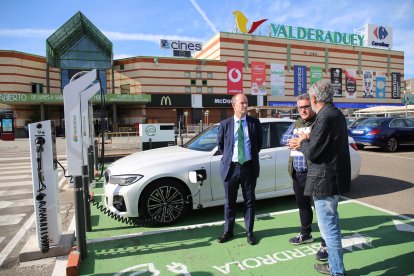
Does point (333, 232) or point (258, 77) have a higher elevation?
point (258, 77)

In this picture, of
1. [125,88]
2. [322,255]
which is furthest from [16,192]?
[125,88]

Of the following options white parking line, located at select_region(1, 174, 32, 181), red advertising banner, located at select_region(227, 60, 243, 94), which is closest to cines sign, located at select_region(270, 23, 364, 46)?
red advertising banner, located at select_region(227, 60, 243, 94)

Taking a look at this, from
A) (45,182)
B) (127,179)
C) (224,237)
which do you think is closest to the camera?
(45,182)

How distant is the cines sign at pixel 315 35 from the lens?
40.8 metres

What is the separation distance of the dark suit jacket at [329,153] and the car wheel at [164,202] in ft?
7.32

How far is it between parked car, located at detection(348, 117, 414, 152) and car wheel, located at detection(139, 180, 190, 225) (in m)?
11.0

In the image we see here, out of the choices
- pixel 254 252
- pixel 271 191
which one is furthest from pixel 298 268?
pixel 271 191

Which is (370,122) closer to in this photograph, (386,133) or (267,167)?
(386,133)

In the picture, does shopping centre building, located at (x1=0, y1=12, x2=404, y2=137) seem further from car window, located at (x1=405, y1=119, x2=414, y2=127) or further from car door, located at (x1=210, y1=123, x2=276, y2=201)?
car door, located at (x1=210, y1=123, x2=276, y2=201)

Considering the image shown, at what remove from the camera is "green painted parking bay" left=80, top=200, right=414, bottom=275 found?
3166mm

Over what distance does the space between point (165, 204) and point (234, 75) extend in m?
35.6

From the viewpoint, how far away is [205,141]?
5.27 m

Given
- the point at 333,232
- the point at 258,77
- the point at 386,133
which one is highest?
the point at 258,77

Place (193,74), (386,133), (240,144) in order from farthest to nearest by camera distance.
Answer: (193,74), (386,133), (240,144)
